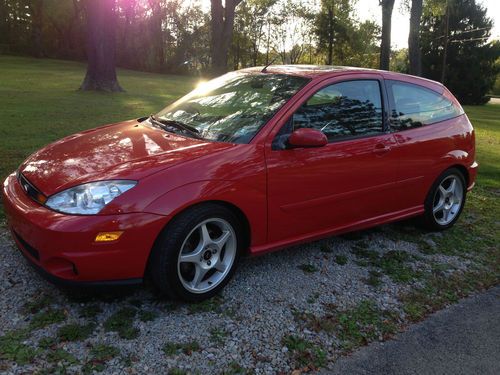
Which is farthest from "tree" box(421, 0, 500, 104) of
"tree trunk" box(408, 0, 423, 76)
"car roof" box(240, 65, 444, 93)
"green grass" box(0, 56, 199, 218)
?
"car roof" box(240, 65, 444, 93)

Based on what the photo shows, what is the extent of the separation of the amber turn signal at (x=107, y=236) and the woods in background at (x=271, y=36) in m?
18.2

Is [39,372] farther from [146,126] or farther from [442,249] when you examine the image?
[442,249]

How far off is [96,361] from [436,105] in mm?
4031

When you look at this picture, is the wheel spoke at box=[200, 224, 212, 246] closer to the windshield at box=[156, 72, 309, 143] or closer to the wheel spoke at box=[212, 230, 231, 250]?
the wheel spoke at box=[212, 230, 231, 250]

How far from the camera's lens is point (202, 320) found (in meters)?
3.19

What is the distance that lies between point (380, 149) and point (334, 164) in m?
0.59

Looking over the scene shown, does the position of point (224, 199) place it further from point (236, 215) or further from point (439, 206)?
point (439, 206)

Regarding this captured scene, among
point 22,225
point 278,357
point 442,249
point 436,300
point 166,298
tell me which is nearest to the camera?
point 278,357

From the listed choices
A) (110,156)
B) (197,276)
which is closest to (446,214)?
(197,276)

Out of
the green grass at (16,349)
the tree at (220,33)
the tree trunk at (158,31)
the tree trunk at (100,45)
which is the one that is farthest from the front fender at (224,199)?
the tree trunk at (158,31)

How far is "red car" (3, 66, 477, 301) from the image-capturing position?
2975 millimetres

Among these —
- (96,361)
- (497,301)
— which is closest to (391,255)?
(497,301)

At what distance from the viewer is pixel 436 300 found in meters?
3.75

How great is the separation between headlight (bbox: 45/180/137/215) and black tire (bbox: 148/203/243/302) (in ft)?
1.29
